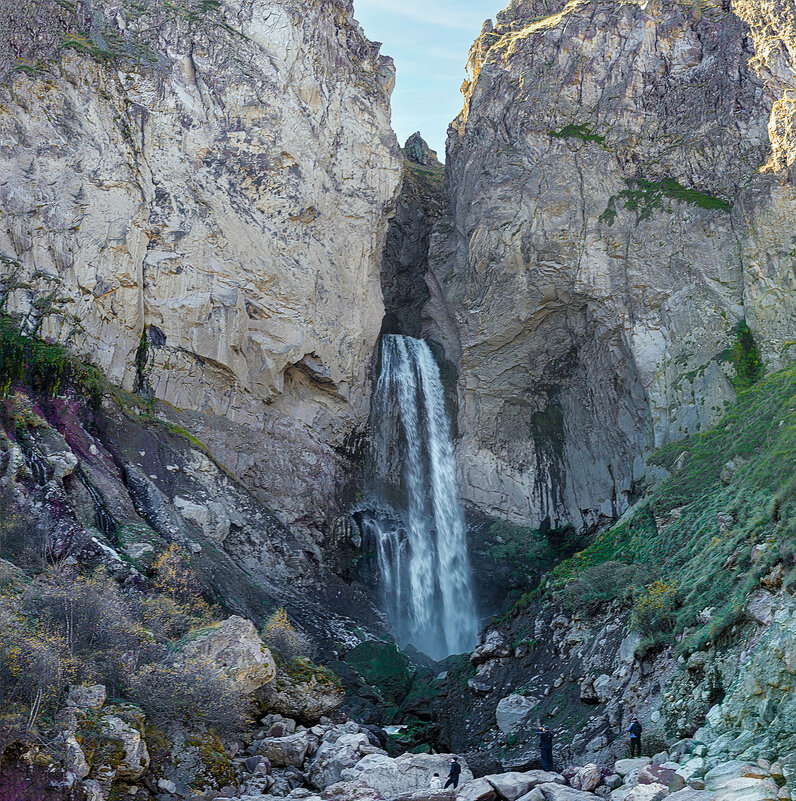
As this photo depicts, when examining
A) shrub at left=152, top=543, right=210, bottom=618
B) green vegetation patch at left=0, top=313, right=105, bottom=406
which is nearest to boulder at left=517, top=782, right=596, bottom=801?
shrub at left=152, top=543, right=210, bottom=618

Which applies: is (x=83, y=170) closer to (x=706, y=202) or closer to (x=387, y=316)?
(x=387, y=316)

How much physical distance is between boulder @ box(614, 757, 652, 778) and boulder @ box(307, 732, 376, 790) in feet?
20.6

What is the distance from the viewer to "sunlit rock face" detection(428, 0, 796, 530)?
110 feet

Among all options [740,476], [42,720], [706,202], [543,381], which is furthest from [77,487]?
[706,202]

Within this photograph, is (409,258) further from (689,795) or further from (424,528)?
(689,795)

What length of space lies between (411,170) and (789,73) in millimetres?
23986

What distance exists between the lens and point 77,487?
24.0 metres

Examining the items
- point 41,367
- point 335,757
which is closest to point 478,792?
point 335,757

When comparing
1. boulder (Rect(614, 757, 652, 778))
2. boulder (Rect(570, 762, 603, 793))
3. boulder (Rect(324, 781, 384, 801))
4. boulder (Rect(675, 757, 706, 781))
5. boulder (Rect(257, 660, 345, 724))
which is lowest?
boulder (Rect(324, 781, 384, 801))

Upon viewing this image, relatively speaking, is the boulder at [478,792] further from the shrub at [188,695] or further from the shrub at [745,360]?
the shrub at [745,360]

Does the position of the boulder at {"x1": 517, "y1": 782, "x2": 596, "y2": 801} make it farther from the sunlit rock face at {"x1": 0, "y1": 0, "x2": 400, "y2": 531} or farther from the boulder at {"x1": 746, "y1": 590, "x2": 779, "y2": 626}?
the sunlit rock face at {"x1": 0, "y1": 0, "x2": 400, "y2": 531}

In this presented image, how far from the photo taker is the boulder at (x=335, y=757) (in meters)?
17.9

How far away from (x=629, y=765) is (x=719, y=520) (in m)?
9.59

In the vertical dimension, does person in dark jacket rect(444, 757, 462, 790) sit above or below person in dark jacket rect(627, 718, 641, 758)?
below
